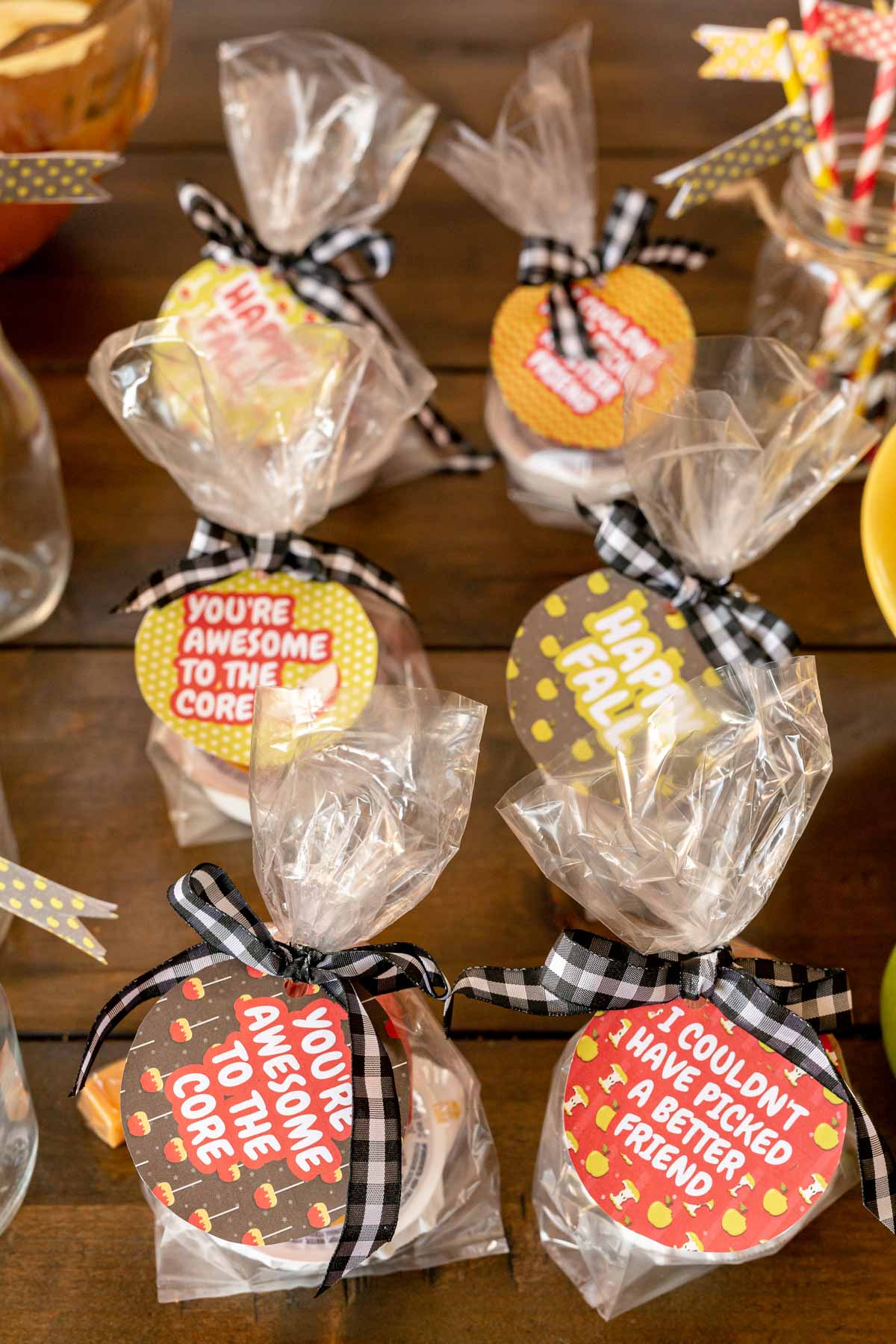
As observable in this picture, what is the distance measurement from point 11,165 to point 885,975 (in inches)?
27.1

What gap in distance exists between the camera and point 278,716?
66 cm

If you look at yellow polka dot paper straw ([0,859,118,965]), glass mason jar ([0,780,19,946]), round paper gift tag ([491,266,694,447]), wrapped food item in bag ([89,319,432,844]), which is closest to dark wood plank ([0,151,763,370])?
round paper gift tag ([491,266,694,447])

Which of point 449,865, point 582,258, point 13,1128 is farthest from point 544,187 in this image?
point 13,1128

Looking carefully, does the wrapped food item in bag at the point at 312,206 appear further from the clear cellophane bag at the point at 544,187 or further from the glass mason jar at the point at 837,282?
the glass mason jar at the point at 837,282

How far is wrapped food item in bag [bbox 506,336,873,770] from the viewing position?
75 centimetres

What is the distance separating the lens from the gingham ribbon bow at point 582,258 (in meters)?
0.92

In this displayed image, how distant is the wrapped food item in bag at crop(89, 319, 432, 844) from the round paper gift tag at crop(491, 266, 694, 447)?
132 millimetres

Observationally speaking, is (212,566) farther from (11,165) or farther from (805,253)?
(805,253)

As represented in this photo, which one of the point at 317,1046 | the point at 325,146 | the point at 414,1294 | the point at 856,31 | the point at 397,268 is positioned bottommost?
the point at 414,1294

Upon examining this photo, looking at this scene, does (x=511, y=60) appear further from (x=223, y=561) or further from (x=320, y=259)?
(x=223, y=561)

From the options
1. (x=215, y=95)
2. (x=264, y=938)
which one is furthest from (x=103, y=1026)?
(x=215, y=95)

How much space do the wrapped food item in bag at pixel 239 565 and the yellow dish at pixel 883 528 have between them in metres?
0.28

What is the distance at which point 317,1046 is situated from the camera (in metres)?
0.62

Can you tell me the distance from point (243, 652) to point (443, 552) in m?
0.21
